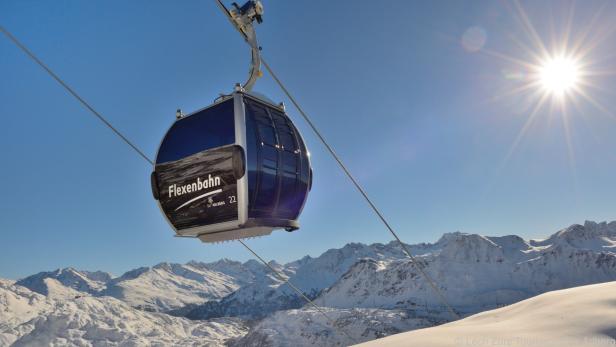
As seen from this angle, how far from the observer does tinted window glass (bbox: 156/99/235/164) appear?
7.01 metres

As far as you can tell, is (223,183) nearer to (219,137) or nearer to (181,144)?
(219,137)

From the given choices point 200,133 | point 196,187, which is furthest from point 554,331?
point 200,133

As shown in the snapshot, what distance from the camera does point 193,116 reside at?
303 inches

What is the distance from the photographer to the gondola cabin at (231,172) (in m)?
6.86

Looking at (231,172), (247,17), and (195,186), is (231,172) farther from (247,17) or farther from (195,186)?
(247,17)

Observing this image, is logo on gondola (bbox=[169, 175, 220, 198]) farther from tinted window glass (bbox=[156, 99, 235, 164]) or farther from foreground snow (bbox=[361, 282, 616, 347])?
foreground snow (bbox=[361, 282, 616, 347])

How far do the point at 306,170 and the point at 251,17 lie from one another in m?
2.93

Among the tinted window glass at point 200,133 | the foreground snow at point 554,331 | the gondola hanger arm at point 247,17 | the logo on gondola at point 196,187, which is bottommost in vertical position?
the foreground snow at point 554,331

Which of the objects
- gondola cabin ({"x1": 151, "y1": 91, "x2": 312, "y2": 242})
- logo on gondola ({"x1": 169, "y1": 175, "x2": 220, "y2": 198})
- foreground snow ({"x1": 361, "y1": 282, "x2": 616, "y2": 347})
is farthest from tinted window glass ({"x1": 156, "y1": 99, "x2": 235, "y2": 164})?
foreground snow ({"x1": 361, "y1": 282, "x2": 616, "y2": 347})

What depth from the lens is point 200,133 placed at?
287 inches

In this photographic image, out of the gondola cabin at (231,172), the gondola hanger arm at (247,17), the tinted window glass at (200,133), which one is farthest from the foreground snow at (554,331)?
the gondola hanger arm at (247,17)

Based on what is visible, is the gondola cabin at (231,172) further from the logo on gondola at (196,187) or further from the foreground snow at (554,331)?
the foreground snow at (554,331)

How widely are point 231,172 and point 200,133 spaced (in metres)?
1.05

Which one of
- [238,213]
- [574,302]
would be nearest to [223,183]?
[238,213]
